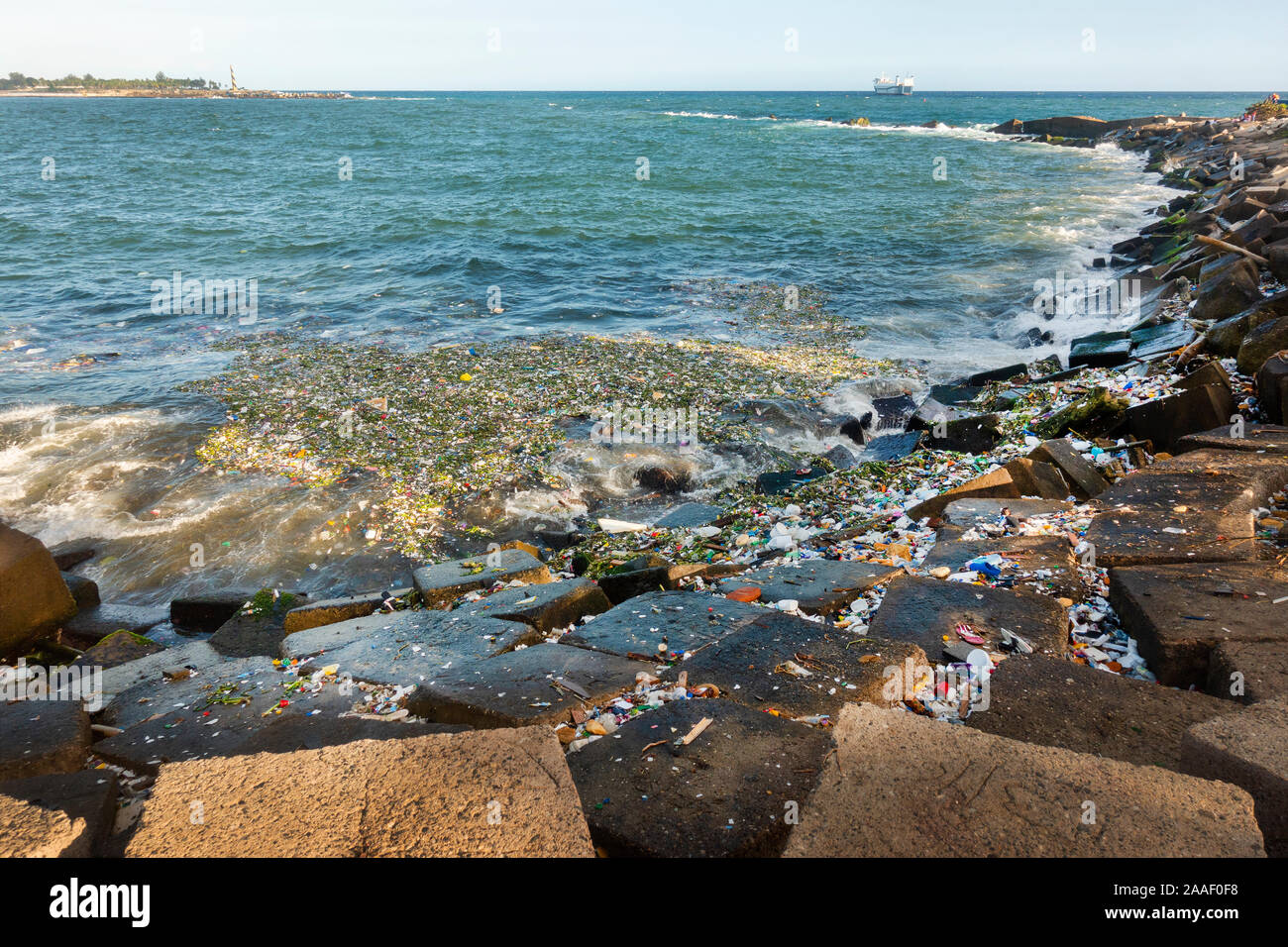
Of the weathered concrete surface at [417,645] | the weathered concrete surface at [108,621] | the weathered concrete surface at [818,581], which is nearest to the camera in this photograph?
the weathered concrete surface at [417,645]

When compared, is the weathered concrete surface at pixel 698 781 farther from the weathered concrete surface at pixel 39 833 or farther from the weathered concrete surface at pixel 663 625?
the weathered concrete surface at pixel 39 833

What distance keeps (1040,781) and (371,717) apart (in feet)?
7.95

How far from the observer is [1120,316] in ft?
33.8

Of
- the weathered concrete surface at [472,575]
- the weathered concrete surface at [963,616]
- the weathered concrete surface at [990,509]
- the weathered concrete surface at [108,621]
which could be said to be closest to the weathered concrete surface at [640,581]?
the weathered concrete surface at [472,575]

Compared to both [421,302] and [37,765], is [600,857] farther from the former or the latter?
[421,302]

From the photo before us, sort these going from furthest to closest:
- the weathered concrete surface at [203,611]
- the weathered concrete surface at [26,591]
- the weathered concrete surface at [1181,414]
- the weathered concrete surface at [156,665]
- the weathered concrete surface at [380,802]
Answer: the weathered concrete surface at [1181,414] → the weathered concrete surface at [203,611] → the weathered concrete surface at [26,591] → the weathered concrete surface at [156,665] → the weathered concrete surface at [380,802]

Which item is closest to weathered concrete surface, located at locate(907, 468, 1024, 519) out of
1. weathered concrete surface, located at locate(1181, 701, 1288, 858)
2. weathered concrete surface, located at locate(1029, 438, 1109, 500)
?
weathered concrete surface, located at locate(1029, 438, 1109, 500)

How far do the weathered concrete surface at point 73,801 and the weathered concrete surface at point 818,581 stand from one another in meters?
2.96

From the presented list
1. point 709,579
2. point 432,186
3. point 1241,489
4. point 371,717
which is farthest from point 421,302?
point 432,186

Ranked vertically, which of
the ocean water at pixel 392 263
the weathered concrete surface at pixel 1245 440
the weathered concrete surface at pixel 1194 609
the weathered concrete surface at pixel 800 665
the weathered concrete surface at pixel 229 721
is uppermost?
the ocean water at pixel 392 263

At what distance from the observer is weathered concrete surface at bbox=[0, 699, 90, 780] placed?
274 centimetres

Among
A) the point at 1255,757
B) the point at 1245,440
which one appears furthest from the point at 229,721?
the point at 1245,440

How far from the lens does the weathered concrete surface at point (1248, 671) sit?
248 cm

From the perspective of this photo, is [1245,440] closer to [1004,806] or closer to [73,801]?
[1004,806]
